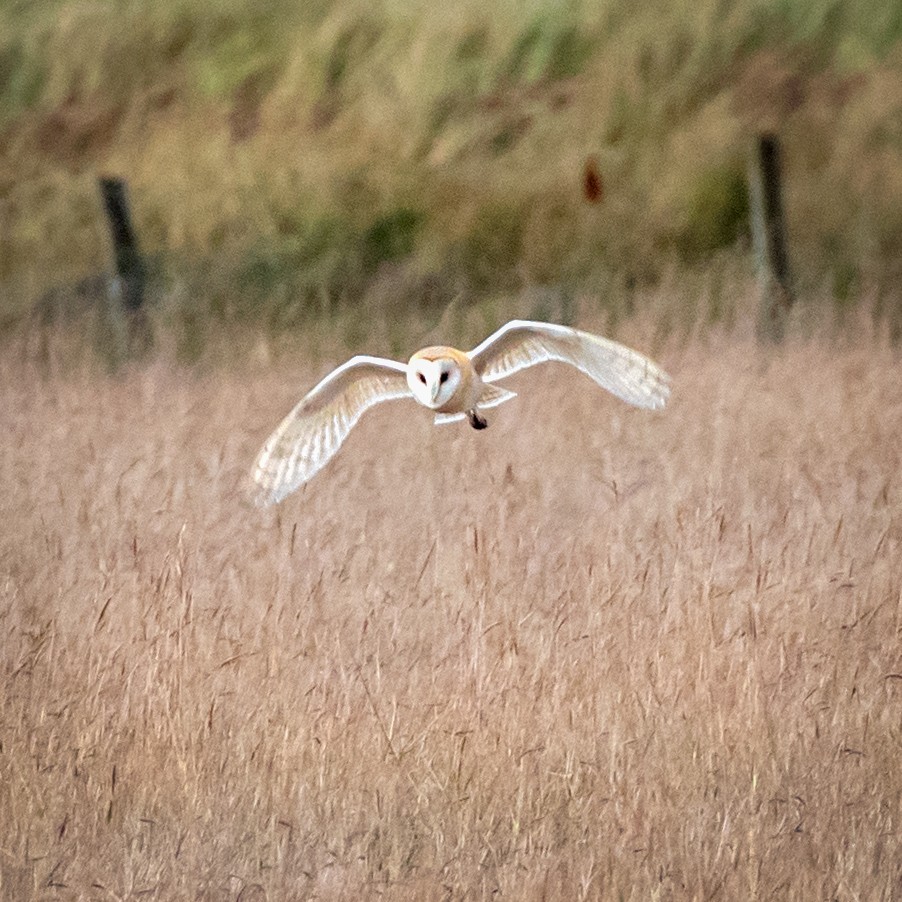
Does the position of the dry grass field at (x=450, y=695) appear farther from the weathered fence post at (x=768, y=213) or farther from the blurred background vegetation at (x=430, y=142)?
the blurred background vegetation at (x=430, y=142)

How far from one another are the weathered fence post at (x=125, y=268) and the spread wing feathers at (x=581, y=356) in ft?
17.5

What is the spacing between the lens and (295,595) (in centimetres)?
382

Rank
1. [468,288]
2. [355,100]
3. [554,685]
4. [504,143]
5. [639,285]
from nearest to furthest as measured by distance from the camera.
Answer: [554,685], [639,285], [468,288], [504,143], [355,100]

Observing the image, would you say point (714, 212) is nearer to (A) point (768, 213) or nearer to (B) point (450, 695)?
(A) point (768, 213)

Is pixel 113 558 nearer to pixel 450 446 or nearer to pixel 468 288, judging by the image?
pixel 450 446

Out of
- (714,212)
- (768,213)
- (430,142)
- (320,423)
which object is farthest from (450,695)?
(430,142)

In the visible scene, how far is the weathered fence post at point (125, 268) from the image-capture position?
28.8 feet

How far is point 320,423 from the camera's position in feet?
12.6

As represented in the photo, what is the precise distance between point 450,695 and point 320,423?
92 centimetres

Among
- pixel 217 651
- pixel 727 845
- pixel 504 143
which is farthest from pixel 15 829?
pixel 504 143

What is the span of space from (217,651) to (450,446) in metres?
2.21

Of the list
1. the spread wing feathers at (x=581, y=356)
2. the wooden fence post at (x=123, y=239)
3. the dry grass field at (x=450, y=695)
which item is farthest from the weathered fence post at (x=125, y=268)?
the spread wing feathers at (x=581, y=356)

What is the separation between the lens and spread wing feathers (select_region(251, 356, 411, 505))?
3.70 meters

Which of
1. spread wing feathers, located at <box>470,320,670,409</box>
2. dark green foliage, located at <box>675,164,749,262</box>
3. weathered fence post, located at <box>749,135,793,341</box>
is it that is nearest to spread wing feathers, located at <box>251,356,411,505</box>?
spread wing feathers, located at <box>470,320,670,409</box>
